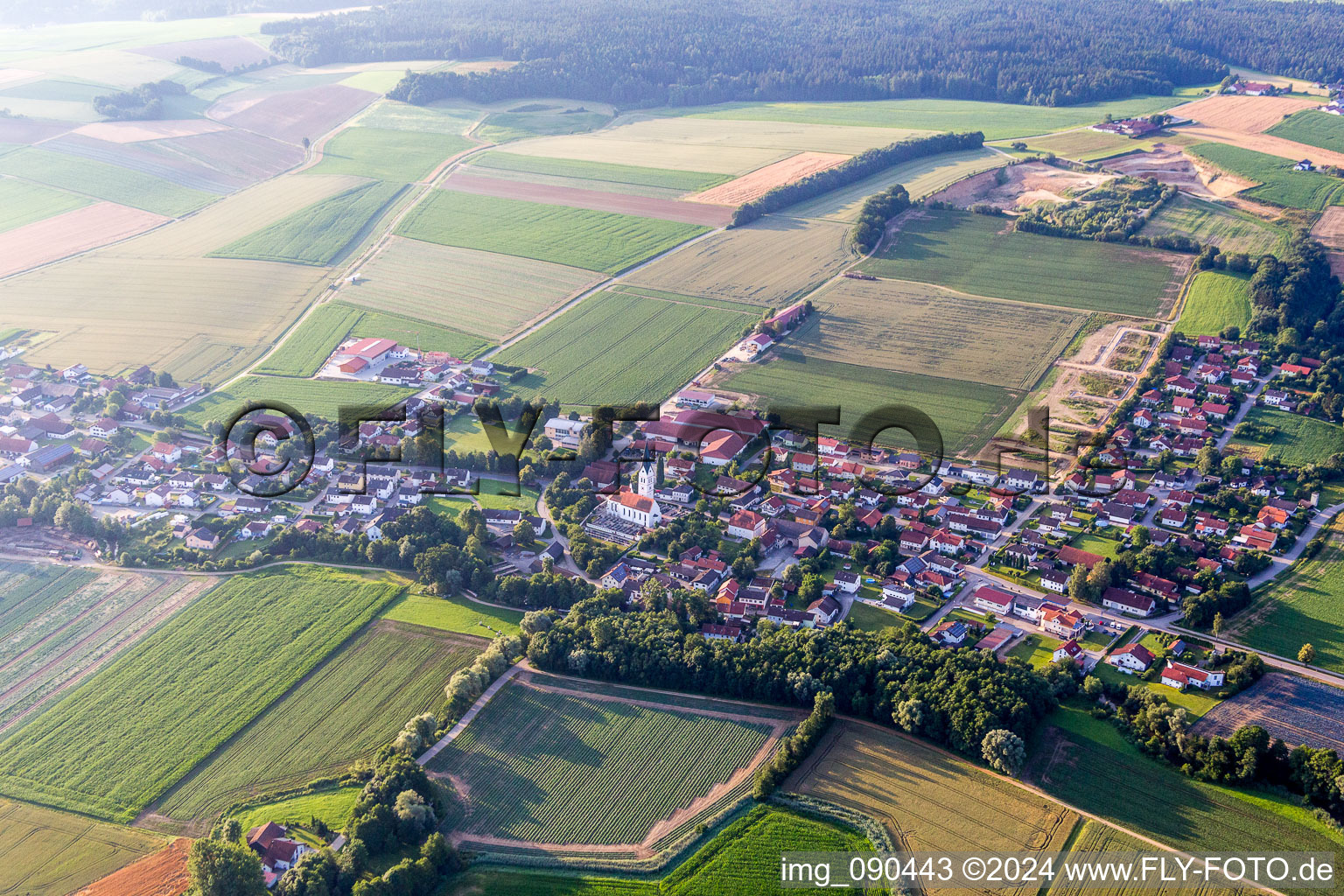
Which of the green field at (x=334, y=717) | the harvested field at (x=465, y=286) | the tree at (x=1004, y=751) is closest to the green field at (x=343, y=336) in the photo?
the harvested field at (x=465, y=286)

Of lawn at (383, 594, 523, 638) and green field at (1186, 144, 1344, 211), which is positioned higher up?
green field at (1186, 144, 1344, 211)

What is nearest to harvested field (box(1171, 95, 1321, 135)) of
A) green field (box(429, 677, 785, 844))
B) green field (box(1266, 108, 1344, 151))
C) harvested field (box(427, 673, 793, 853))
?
green field (box(1266, 108, 1344, 151))

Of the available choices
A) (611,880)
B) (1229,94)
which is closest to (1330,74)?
(1229,94)

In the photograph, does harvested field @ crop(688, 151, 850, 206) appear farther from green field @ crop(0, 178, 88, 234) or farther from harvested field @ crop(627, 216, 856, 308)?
green field @ crop(0, 178, 88, 234)

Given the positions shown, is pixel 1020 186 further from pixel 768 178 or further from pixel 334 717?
pixel 334 717

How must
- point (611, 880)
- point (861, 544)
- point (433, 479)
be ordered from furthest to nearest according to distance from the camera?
1. point (433, 479)
2. point (861, 544)
3. point (611, 880)

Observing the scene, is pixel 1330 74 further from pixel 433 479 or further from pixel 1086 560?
pixel 433 479
